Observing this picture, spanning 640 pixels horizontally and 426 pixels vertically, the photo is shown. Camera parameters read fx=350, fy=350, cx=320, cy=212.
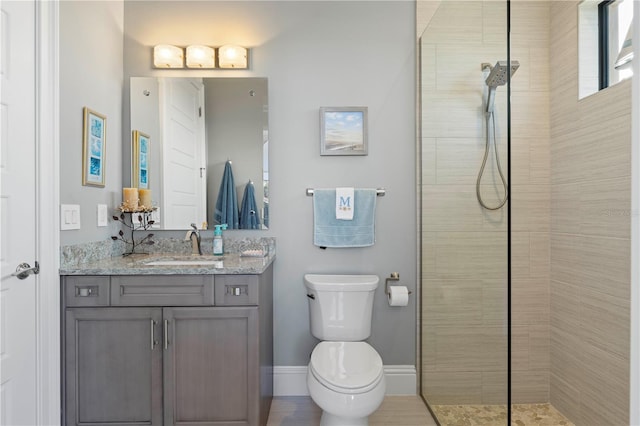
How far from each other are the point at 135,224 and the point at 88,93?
2.54ft

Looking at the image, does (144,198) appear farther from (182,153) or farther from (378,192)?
(378,192)

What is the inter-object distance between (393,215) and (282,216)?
712mm

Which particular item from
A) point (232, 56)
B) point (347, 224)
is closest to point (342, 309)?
point (347, 224)

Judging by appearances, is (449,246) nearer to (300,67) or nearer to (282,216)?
(282,216)

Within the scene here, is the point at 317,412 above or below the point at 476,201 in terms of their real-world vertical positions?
below

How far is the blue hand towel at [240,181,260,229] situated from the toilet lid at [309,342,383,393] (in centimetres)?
86

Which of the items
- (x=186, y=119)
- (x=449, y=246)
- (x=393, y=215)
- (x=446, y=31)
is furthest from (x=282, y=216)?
(x=446, y=31)

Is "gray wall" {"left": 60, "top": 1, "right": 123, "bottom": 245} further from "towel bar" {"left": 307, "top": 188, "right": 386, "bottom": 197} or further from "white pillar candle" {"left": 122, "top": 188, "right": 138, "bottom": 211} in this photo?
"towel bar" {"left": 307, "top": 188, "right": 386, "bottom": 197}

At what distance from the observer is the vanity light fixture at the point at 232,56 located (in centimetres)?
219

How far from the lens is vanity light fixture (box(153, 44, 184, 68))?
7.23ft

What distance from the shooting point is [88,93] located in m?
1.89

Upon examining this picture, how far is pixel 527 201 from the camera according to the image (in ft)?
6.51
